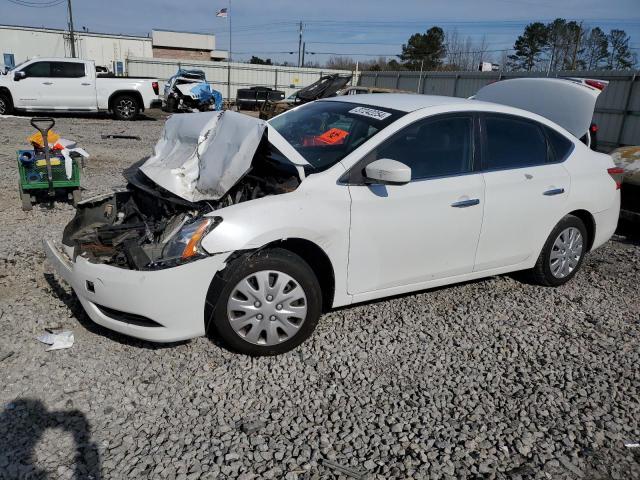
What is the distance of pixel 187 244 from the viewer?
3.09m

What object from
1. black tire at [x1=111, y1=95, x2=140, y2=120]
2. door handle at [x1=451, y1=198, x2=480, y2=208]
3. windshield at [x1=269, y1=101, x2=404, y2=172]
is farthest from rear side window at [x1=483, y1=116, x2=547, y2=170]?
black tire at [x1=111, y1=95, x2=140, y2=120]

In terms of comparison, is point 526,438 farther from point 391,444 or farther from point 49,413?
point 49,413

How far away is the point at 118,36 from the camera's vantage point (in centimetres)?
4900

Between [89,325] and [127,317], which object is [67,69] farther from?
[127,317]

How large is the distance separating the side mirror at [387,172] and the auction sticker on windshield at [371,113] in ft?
1.69

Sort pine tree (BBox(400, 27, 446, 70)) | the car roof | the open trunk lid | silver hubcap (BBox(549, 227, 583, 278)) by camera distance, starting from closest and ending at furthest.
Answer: the car roof → silver hubcap (BBox(549, 227, 583, 278)) → the open trunk lid → pine tree (BBox(400, 27, 446, 70))

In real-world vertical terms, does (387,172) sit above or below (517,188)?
above

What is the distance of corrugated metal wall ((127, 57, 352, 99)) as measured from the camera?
2845 cm

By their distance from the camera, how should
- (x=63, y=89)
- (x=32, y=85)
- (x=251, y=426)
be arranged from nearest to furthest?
1. (x=251, y=426)
2. (x=32, y=85)
3. (x=63, y=89)

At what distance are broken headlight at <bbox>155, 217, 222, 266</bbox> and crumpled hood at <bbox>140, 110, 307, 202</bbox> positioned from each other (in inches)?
14.4

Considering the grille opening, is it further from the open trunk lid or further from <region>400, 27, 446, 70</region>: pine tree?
<region>400, 27, 446, 70</region>: pine tree

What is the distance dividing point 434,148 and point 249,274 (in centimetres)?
171

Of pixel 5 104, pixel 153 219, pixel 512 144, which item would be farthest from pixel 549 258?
pixel 5 104

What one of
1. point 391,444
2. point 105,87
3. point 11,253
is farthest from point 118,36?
point 391,444
